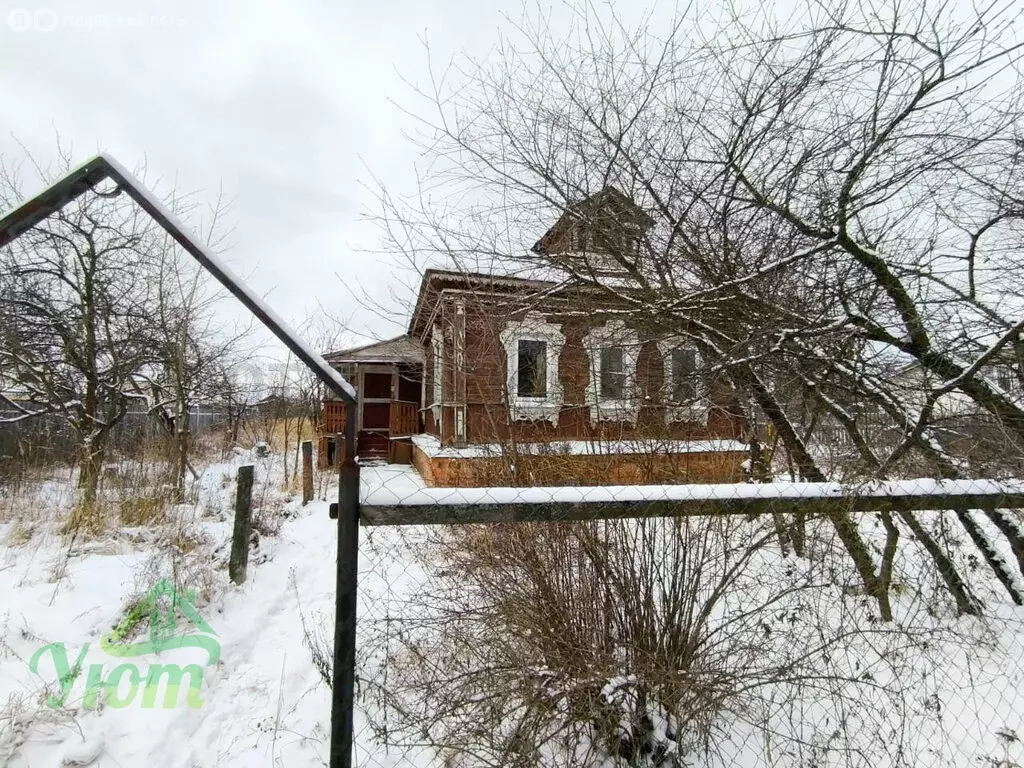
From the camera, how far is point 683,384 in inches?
132

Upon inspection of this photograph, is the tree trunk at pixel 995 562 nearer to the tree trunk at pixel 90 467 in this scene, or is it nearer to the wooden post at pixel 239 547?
the wooden post at pixel 239 547

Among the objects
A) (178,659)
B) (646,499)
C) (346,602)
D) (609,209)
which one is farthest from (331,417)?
(646,499)

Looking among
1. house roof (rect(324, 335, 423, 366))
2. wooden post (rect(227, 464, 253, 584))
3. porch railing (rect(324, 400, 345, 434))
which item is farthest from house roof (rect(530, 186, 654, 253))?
porch railing (rect(324, 400, 345, 434))

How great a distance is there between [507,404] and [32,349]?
7809mm

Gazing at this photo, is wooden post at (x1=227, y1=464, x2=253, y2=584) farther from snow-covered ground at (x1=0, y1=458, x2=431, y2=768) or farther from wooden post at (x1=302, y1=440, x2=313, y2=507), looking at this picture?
wooden post at (x1=302, y1=440, x2=313, y2=507)

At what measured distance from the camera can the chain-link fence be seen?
5.80ft

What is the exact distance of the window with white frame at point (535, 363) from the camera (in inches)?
126

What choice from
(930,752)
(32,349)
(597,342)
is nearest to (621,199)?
(597,342)

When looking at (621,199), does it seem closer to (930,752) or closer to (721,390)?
(721,390)

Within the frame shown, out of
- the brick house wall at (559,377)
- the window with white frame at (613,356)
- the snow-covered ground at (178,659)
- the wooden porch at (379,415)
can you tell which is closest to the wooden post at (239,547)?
the snow-covered ground at (178,659)

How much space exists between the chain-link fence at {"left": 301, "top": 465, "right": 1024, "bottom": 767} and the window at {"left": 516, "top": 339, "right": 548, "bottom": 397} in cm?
152

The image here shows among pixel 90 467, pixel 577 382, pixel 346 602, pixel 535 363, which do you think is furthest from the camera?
pixel 90 467

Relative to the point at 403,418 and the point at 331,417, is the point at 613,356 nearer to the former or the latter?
the point at 403,418

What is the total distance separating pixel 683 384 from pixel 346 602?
2.84m
